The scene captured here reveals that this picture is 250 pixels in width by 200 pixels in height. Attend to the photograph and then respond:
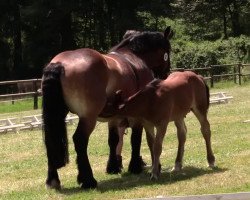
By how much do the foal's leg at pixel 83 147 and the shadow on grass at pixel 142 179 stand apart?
5.5 inches

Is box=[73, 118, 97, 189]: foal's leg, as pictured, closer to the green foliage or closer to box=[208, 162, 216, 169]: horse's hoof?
box=[208, 162, 216, 169]: horse's hoof

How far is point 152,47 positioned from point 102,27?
3697cm

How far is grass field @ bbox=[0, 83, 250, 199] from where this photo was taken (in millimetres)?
7543

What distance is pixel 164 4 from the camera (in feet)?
141

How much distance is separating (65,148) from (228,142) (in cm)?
498

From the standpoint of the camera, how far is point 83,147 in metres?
7.92

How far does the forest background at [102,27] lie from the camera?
3875 centimetres

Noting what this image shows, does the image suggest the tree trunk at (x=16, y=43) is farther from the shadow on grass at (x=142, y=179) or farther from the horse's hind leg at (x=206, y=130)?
the shadow on grass at (x=142, y=179)

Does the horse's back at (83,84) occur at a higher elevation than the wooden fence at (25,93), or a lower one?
higher

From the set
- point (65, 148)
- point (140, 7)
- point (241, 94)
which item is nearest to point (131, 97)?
point (65, 148)

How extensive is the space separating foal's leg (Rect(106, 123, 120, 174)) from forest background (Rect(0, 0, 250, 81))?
91.2ft

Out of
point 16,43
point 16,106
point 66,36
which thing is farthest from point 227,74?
point 16,43

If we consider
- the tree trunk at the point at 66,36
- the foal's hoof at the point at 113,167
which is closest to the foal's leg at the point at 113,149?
the foal's hoof at the point at 113,167

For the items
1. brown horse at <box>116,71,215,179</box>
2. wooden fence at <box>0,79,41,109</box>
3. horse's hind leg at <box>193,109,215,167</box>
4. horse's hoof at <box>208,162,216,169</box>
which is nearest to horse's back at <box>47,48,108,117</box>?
brown horse at <box>116,71,215,179</box>
